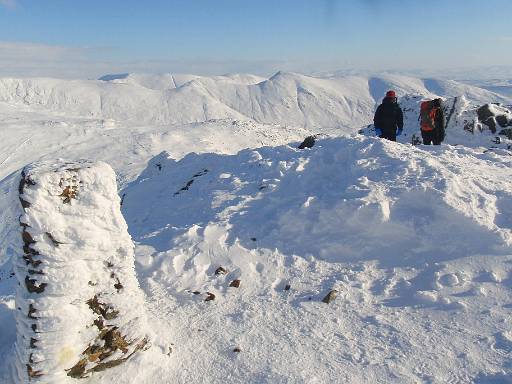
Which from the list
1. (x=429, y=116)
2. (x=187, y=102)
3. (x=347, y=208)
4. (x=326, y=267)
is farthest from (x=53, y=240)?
(x=187, y=102)

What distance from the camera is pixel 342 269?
Result: 736cm

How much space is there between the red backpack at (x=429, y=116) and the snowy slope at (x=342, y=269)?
3041mm

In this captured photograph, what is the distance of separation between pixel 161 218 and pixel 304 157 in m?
4.01

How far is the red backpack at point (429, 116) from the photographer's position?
13852 mm

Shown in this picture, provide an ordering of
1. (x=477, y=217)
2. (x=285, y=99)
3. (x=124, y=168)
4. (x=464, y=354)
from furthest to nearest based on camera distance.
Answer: (x=285, y=99) → (x=124, y=168) → (x=477, y=217) → (x=464, y=354)

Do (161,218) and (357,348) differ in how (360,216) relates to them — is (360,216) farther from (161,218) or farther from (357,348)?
(161,218)

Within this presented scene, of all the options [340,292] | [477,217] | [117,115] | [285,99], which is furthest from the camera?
[285,99]

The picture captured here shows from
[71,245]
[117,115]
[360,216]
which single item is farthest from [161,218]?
[117,115]

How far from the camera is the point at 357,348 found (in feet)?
18.3

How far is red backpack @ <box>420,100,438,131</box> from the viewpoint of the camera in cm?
1385

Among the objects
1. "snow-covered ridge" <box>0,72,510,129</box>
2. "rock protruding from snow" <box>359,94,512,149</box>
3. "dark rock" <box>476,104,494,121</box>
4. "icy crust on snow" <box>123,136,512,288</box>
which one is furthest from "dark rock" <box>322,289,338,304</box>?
"snow-covered ridge" <box>0,72,510,129</box>

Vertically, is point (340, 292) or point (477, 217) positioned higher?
point (477, 217)

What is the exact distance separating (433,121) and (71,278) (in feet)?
41.2

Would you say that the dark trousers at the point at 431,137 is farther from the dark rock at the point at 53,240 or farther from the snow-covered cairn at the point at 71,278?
the dark rock at the point at 53,240
